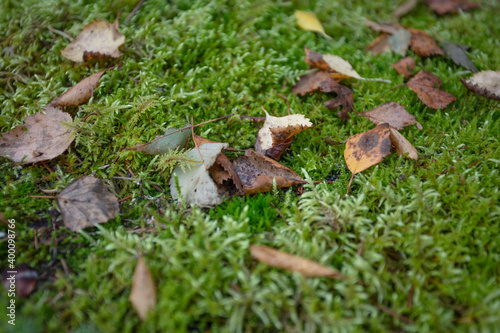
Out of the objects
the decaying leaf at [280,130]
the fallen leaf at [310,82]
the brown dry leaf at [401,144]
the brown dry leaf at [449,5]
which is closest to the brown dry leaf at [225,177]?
the decaying leaf at [280,130]

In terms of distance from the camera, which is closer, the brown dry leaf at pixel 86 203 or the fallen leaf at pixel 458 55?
the brown dry leaf at pixel 86 203

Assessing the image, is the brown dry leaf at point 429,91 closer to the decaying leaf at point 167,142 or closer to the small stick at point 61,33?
the decaying leaf at point 167,142

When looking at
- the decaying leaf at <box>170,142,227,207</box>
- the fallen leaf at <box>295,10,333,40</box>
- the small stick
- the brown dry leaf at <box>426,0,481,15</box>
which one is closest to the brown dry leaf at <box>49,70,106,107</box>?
the small stick

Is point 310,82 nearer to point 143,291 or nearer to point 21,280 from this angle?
point 143,291

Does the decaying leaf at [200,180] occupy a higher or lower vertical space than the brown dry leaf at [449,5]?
lower

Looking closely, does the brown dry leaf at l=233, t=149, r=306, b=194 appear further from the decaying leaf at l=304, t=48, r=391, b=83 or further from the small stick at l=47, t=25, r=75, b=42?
the small stick at l=47, t=25, r=75, b=42

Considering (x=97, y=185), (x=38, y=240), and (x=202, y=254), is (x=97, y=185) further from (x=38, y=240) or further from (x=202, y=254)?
(x=202, y=254)

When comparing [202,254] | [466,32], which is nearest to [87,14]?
[202,254]

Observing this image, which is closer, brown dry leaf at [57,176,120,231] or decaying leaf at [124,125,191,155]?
brown dry leaf at [57,176,120,231]
